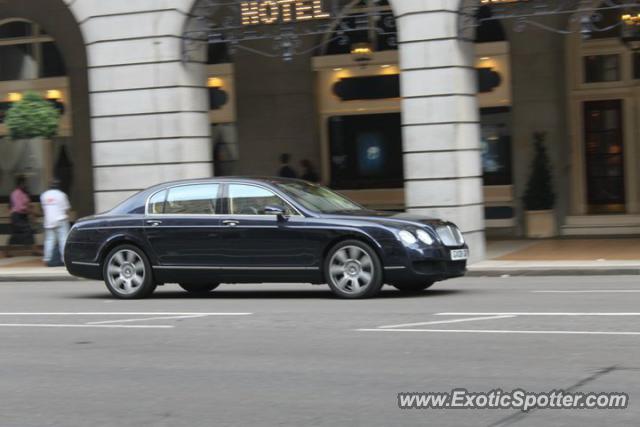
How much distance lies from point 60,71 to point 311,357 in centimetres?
1944

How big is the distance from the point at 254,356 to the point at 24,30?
19.8 meters

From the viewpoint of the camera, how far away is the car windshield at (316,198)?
13.7 metres

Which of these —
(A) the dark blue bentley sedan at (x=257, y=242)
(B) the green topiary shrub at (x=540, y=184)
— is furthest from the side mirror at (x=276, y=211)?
(B) the green topiary shrub at (x=540, y=184)

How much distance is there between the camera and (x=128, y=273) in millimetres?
14617

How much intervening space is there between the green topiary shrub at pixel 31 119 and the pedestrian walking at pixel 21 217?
2.01 m

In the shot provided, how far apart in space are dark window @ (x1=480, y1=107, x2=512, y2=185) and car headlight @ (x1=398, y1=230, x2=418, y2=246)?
11191 millimetres

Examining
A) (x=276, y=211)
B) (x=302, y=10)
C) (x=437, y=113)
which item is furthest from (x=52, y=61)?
(x=276, y=211)

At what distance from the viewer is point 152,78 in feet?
68.0

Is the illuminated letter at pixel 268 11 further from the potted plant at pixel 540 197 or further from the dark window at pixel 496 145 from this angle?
the potted plant at pixel 540 197

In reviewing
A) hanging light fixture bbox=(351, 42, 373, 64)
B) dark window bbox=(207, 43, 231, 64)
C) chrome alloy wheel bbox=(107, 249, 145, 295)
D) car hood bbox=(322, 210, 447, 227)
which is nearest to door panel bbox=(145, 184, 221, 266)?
chrome alloy wheel bbox=(107, 249, 145, 295)

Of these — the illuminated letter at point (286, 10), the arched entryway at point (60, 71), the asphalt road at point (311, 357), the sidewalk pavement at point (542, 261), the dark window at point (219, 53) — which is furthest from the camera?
the arched entryway at point (60, 71)

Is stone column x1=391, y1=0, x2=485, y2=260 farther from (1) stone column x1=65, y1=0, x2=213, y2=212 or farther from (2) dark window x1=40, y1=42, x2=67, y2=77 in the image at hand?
(2) dark window x1=40, y1=42, x2=67, y2=77

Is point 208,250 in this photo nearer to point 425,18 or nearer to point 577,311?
point 577,311

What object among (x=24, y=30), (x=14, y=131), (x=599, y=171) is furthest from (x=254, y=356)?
(x=24, y=30)
